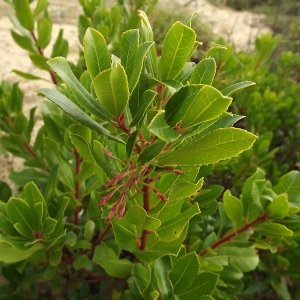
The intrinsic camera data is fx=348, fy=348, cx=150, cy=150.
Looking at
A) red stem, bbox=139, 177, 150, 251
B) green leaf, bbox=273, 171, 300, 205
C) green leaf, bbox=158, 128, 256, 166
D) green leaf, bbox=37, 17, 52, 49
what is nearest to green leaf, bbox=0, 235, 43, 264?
red stem, bbox=139, 177, 150, 251

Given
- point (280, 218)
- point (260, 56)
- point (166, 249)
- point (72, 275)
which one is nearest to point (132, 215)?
point (166, 249)

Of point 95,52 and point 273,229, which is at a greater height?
point 95,52

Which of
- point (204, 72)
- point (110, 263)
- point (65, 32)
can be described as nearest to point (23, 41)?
point (110, 263)

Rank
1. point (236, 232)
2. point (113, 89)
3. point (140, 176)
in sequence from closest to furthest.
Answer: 1. point (113, 89)
2. point (140, 176)
3. point (236, 232)

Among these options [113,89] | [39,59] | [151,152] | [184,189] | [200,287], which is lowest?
[200,287]

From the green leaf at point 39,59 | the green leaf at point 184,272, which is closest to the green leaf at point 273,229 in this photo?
the green leaf at point 184,272

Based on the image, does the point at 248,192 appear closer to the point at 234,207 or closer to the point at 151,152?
the point at 234,207
